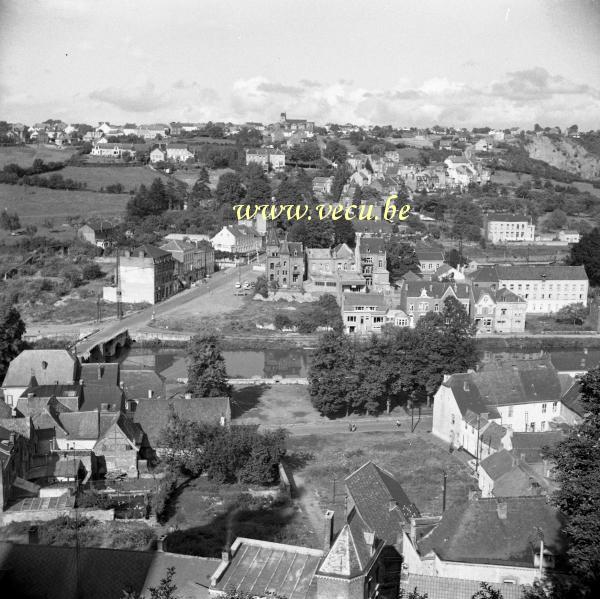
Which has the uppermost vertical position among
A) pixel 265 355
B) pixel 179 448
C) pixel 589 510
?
pixel 589 510

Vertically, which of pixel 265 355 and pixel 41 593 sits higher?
pixel 41 593

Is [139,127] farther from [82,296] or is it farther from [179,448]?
[179,448]

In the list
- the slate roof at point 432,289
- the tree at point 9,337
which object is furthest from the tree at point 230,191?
the tree at point 9,337

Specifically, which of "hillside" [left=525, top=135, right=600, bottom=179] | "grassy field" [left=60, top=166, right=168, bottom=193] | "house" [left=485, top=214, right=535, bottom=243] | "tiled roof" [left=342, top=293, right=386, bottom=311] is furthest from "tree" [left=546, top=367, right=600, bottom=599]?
"hillside" [left=525, top=135, right=600, bottom=179]

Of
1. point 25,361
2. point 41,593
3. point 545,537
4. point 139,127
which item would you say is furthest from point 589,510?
point 139,127

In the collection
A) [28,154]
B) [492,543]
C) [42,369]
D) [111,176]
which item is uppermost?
[28,154]

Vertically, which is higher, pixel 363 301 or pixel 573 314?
pixel 363 301

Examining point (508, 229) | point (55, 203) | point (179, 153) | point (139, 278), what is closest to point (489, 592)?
point (139, 278)

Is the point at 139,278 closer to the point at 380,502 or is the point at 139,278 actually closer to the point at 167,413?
the point at 167,413
